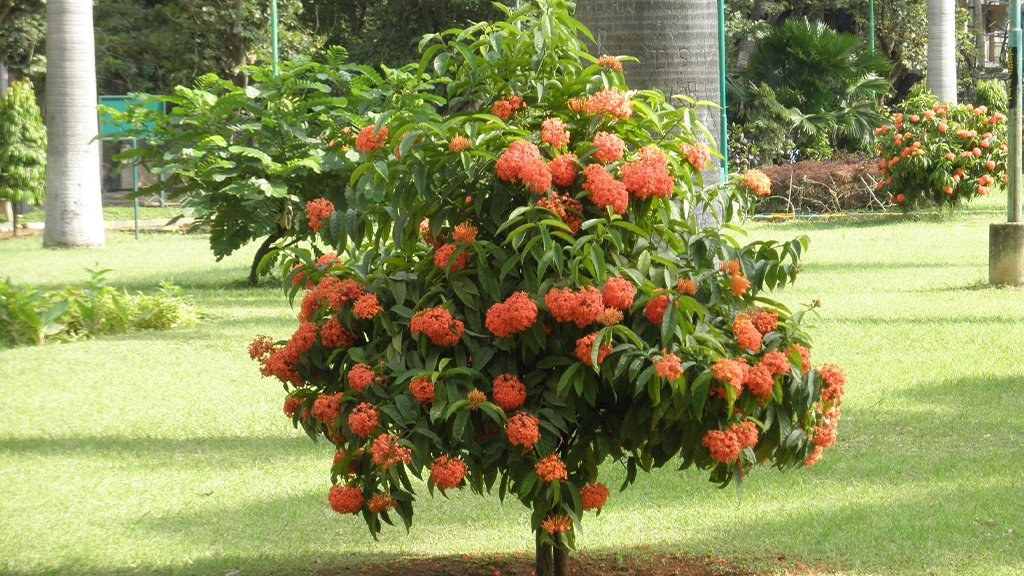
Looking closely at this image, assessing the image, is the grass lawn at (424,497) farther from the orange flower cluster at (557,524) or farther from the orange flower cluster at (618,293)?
the orange flower cluster at (618,293)

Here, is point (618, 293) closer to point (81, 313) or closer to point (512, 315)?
point (512, 315)

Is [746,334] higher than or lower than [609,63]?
lower

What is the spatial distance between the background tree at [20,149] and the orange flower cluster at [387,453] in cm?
2003

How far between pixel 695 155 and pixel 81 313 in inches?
319

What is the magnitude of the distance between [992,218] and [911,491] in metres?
15.6

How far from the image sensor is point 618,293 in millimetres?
3859

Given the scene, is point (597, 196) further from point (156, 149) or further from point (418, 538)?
point (156, 149)

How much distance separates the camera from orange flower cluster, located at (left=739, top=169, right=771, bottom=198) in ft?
13.9

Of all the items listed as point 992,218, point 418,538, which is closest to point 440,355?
point 418,538

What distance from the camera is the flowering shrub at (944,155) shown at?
65.9 feet

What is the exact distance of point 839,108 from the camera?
96.5 ft

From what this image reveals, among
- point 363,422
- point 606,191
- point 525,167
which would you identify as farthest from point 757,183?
point 363,422

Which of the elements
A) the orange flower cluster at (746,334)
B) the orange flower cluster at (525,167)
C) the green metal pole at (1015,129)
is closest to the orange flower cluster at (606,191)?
the orange flower cluster at (525,167)

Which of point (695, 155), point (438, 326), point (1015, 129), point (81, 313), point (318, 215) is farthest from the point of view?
point (1015, 129)
